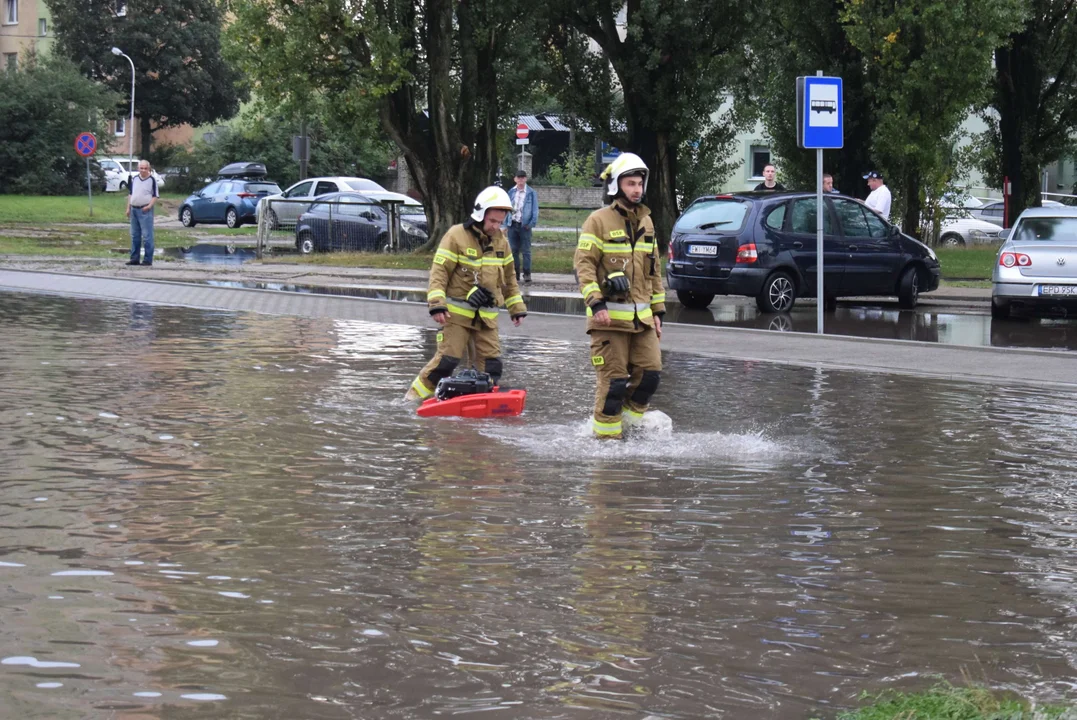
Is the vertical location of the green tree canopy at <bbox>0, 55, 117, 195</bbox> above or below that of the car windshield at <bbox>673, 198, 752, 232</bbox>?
above

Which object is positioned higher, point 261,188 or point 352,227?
point 261,188

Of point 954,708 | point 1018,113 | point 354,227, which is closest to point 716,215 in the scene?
point 354,227

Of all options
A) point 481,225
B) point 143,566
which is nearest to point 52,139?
point 481,225

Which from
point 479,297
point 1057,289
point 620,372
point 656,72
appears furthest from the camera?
point 656,72

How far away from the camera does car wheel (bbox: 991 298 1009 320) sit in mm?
19297

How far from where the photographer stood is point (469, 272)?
10.6m

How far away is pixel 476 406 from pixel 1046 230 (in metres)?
11.7

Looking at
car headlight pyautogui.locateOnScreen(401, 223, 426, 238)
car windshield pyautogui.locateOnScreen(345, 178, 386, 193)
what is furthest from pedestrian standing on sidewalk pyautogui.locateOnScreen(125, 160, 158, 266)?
car windshield pyautogui.locateOnScreen(345, 178, 386, 193)

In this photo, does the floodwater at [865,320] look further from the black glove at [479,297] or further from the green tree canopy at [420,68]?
the black glove at [479,297]

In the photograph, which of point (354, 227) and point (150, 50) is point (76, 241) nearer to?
point (354, 227)

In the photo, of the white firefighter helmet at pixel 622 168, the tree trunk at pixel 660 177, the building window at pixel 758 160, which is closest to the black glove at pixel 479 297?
the white firefighter helmet at pixel 622 168

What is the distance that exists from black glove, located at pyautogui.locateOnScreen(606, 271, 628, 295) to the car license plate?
37.1 ft

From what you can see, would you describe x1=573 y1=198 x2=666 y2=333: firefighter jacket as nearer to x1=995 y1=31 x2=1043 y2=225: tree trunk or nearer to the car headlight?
the car headlight

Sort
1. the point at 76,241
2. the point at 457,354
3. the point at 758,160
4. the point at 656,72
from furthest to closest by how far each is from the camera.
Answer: the point at 758,160 < the point at 76,241 < the point at 656,72 < the point at 457,354
